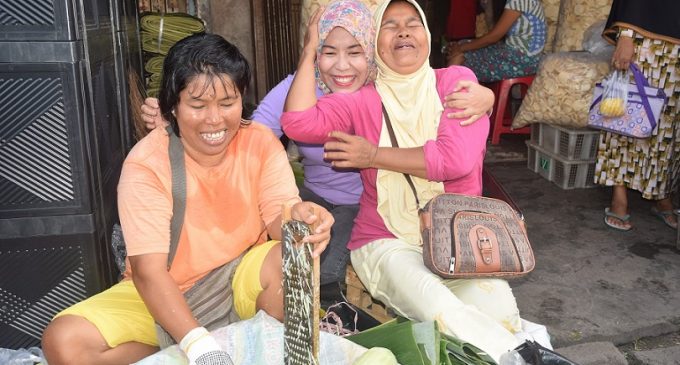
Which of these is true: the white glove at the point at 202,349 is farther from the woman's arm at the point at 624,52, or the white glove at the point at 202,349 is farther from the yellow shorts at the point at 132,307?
the woman's arm at the point at 624,52

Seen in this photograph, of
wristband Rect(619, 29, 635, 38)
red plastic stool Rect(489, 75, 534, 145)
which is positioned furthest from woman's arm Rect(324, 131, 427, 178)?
red plastic stool Rect(489, 75, 534, 145)

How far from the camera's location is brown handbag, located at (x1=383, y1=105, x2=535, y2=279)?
6.62 ft

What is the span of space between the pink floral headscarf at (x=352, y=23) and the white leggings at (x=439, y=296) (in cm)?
75

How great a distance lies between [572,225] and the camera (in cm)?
402

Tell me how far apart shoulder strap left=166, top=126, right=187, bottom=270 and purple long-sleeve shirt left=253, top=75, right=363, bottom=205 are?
745 millimetres

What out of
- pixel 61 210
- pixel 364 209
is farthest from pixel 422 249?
pixel 61 210

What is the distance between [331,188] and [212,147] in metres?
0.92

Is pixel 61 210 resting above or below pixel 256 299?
above

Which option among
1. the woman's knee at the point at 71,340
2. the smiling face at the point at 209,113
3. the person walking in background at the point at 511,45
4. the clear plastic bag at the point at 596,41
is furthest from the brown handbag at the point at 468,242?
the person walking in background at the point at 511,45

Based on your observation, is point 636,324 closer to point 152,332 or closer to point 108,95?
point 152,332

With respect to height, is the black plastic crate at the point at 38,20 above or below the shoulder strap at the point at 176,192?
above

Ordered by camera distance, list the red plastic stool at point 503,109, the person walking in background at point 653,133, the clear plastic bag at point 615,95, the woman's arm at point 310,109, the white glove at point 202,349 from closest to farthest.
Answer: the white glove at point 202,349 < the woman's arm at point 310,109 < the person walking in background at point 653,133 < the clear plastic bag at point 615,95 < the red plastic stool at point 503,109

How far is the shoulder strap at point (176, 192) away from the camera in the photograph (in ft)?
6.10

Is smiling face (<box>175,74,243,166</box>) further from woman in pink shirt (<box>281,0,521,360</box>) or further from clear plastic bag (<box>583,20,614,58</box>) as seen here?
clear plastic bag (<box>583,20,614,58</box>)
